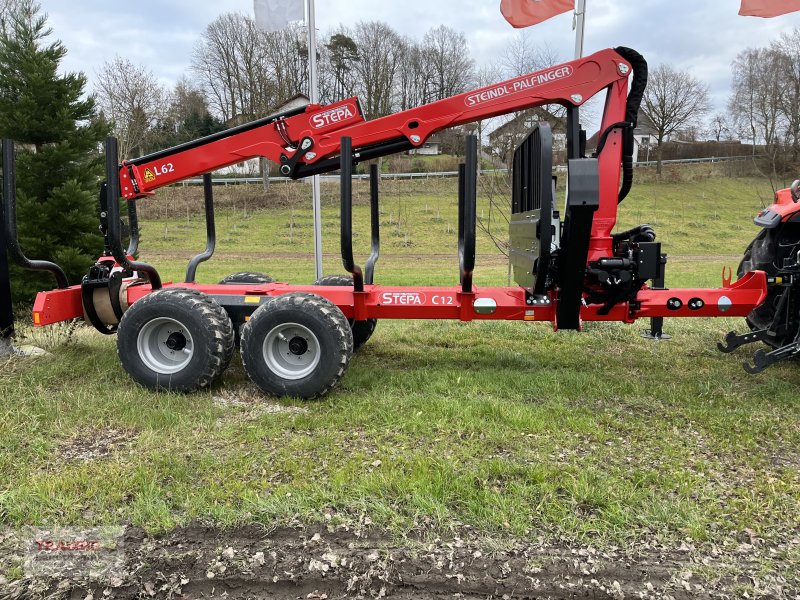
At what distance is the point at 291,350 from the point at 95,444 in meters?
1.64

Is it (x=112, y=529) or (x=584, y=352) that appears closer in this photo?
(x=112, y=529)

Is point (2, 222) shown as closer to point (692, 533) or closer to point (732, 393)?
point (692, 533)

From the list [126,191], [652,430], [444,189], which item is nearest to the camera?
[652,430]

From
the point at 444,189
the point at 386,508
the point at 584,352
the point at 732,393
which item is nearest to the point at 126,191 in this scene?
the point at 386,508

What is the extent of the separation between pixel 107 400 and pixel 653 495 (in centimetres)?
402

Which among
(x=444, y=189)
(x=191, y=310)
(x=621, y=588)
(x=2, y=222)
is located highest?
(x=444, y=189)

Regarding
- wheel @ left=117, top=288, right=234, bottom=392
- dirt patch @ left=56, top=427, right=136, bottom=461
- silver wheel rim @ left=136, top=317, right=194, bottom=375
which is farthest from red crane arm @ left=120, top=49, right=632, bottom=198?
dirt patch @ left=56, top=427, right=136, bottom=461

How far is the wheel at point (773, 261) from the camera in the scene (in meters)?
5.23

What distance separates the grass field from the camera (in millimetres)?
3049

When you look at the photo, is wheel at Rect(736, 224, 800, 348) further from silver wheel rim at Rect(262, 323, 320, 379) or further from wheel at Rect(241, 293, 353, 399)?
silver wheel rim at Rect(262, 323, 320, 379)

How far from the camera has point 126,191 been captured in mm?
6008

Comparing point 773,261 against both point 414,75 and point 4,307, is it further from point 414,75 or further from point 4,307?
point 414,75

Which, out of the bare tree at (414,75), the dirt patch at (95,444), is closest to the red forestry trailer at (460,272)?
the dirt patch at (95,444)

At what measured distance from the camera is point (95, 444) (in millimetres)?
4012
